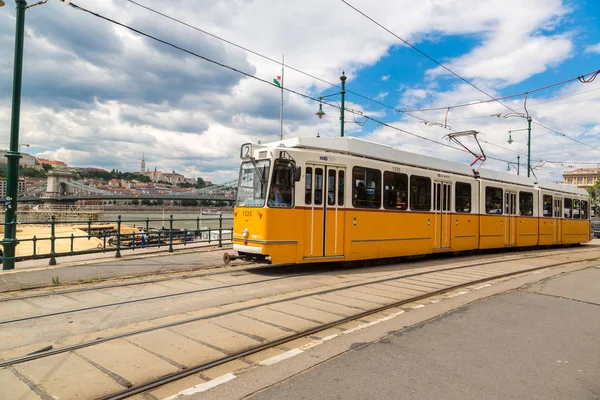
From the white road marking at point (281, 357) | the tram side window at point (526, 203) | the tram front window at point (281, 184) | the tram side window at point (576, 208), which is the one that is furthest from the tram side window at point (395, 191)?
the tram side window at point (576, 208)

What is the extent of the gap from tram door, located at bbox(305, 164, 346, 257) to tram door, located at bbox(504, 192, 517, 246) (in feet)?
32.9

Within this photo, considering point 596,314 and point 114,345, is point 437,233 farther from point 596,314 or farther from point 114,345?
point 114,345

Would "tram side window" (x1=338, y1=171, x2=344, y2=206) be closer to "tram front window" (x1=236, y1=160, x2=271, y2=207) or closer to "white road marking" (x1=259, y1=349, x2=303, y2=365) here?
"tram front window" (x1=236, y1=160, x2=271, y2=207)

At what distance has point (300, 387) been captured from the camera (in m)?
3.69

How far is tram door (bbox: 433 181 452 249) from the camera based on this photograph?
1349 cm

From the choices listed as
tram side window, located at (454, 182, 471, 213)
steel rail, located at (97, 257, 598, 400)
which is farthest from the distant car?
steel rail, located at (97, 257, 598, 400)

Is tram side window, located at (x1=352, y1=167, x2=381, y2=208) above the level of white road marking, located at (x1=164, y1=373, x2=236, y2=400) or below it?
above

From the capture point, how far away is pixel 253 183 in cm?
990

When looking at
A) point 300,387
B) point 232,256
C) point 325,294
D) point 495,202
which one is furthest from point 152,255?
point 495,202

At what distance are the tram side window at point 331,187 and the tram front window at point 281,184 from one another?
110 centimetres

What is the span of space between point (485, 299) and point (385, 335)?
3.23 m

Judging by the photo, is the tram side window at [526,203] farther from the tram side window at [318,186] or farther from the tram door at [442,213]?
the tram side window at [318,186]

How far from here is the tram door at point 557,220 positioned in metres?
20.7

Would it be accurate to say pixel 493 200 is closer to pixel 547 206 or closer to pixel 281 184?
pixel 547 206
